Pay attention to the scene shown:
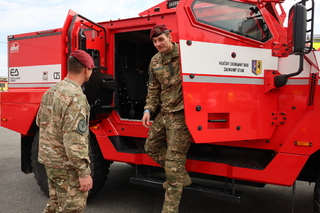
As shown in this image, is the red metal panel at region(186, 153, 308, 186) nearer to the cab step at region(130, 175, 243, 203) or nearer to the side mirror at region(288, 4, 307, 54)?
the cab step at region(130, 175, 243, 203)

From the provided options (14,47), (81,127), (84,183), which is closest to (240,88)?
(81,127)

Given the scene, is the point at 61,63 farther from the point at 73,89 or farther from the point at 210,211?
the point at 210,211

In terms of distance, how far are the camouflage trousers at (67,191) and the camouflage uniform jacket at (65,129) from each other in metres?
0.06

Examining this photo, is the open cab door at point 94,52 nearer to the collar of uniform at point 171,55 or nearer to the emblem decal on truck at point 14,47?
the collar of uniform at point 171,55

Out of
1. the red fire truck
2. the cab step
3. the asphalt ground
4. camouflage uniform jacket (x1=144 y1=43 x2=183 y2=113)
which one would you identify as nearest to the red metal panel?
the red fire truck

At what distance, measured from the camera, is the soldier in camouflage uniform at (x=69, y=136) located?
187cm

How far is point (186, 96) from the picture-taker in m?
2.51

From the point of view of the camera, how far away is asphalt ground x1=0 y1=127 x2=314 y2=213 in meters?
3.48

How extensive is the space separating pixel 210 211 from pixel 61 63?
2.57m

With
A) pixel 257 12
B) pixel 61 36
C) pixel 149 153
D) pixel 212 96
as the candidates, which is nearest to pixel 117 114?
pixel 149 153

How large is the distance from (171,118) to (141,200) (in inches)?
60.0

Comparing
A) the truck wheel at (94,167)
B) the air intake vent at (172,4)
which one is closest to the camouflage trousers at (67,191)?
the truck wheel at (94,167)

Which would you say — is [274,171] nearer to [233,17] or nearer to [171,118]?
[171,118]

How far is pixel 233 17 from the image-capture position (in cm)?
272
